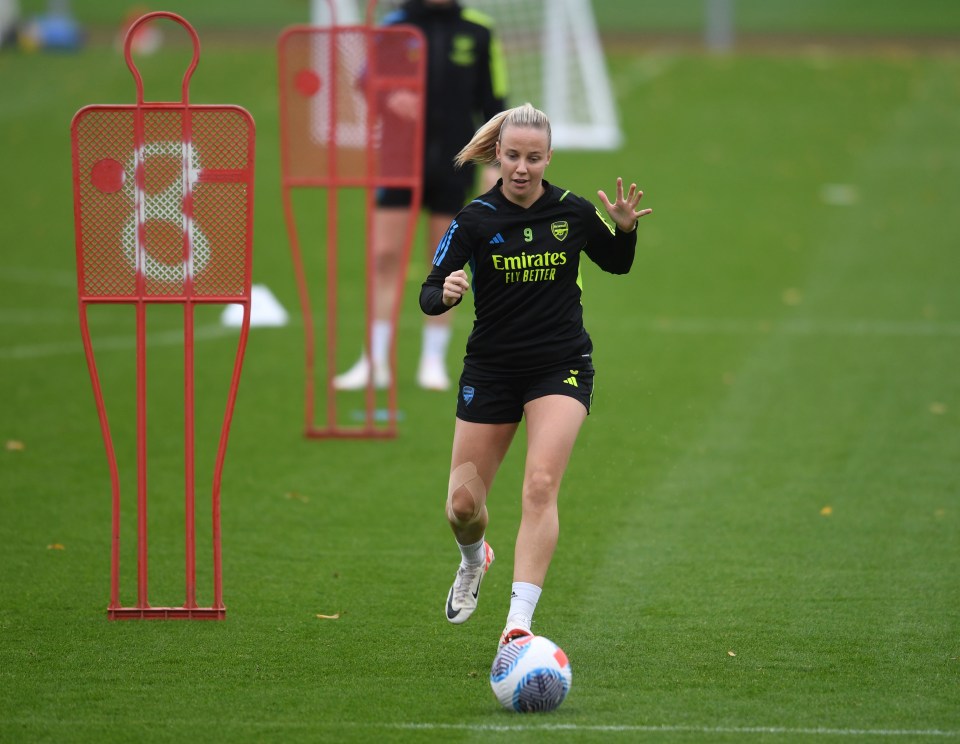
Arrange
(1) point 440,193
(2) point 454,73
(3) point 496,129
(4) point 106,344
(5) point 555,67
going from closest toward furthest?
(3) point 496,129
(2) point 454,73
(1) point 440,193
(4) point 106,344
(5) point 555,67

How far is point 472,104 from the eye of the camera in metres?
10.7

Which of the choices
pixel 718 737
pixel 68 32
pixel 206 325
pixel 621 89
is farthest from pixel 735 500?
pixel 68 32

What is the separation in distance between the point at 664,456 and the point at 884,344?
11.8 feet

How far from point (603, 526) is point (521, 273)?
233 centimetres

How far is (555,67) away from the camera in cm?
2212

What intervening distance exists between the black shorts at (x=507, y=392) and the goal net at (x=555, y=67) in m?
16.3

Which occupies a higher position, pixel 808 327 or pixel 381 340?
pixel 381 340

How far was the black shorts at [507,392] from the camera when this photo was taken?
231 inches

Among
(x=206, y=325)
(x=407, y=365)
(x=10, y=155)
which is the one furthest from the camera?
(x=10, y=155)

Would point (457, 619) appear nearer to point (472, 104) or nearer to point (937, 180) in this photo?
point (472, 104)

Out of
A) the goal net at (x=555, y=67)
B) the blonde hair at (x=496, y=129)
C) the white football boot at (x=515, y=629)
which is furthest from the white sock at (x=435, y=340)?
the goal net at (x=555, y=67)

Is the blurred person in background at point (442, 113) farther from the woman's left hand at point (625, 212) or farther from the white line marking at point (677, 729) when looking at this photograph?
the white line marking at point (677, 729)

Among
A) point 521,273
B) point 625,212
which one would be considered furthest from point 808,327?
point 521,273

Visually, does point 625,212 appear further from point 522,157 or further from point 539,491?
point 539,491
